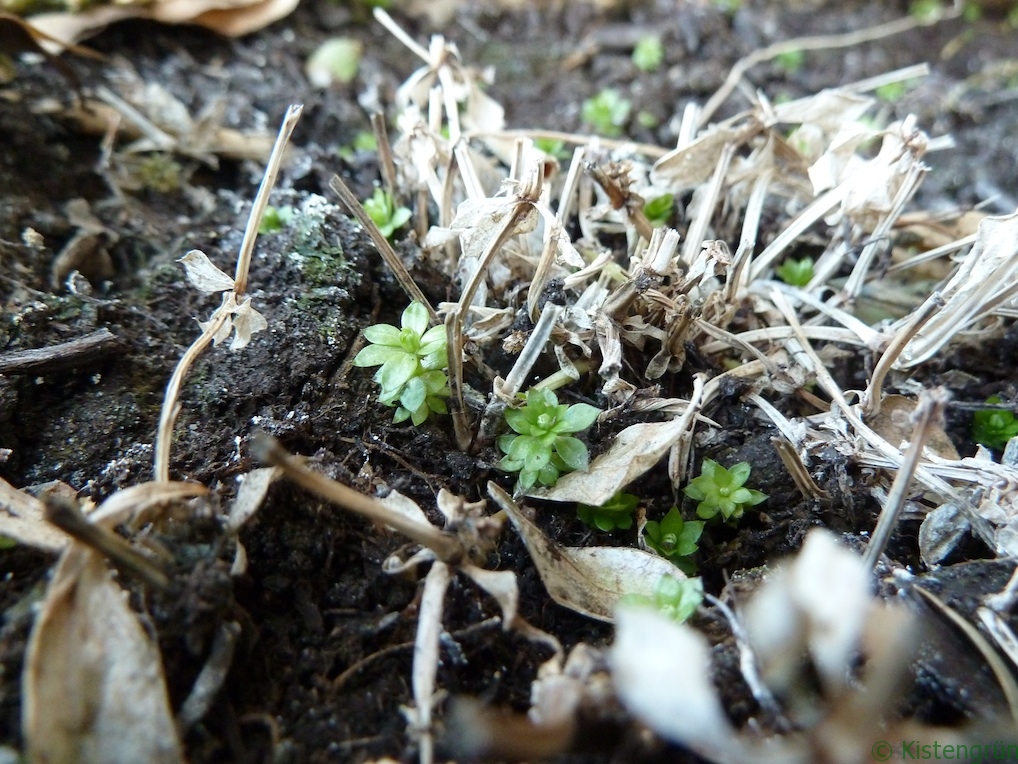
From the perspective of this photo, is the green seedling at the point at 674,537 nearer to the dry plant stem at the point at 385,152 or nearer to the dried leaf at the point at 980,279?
the dried leaf at the point at 980,279

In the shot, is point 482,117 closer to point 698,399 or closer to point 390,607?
point 698,399

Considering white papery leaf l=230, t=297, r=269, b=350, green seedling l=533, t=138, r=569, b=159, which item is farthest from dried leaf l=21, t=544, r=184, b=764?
green seedling l=533, t=138, r=569, b=159

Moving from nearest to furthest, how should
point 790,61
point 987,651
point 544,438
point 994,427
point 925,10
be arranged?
1. point 987,651
2. point 544,438
3. point 994,427
4. point 790,61
5. point 925,10

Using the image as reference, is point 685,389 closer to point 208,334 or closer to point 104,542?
point 208,334

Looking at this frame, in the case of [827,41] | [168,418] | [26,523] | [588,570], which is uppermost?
[827,41]

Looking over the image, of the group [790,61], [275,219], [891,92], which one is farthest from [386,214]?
[891,92]

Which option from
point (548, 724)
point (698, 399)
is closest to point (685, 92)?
point (698, 399)

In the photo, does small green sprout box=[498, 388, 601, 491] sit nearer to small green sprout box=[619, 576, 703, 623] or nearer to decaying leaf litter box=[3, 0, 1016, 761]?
decaying leaf litter box=[3, 0, 1016, 761]

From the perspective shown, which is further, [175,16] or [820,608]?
[175,16]
